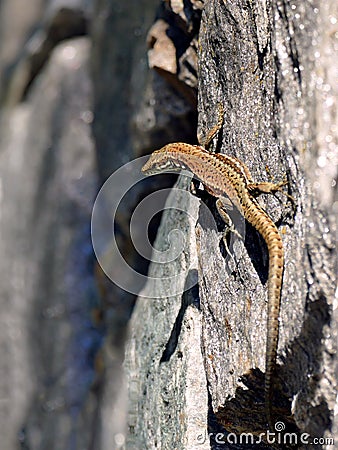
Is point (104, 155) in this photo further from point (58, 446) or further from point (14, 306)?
point (58, 446)

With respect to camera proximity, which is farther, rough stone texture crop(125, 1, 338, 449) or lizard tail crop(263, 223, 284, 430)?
lizard tail crop(263, 223, 284, 430)

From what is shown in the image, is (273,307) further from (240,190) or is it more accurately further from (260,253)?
(240,190)

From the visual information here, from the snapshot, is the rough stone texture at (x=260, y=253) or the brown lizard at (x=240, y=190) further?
the brown lizard at (x=240, y=190)

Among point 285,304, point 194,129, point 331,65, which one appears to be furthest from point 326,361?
point 194,129
